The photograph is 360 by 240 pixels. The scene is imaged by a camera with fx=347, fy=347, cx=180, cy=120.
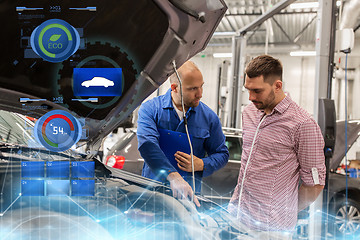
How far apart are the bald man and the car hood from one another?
2.39m

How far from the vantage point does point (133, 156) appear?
3.23 meters

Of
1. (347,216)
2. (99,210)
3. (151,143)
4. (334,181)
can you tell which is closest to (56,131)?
(99,210)

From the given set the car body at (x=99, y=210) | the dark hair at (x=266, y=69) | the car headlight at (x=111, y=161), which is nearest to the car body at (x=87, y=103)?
the car body at (x=99, y=210)

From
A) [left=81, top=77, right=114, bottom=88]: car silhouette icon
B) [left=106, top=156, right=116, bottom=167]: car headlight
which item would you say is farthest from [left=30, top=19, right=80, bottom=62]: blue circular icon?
[left=106, top=156, right=116, bottom=167]: car headlight

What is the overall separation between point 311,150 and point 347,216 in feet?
10.8

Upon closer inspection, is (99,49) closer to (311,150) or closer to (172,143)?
(172,143)

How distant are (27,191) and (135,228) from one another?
394 millimetres

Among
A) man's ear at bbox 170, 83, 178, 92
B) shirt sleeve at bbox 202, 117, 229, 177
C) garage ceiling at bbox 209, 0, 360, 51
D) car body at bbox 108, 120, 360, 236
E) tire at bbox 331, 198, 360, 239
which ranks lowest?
tire at bbox 331, 198, 360, 239

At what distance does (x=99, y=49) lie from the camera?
53.6 inches

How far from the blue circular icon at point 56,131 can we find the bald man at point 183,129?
505 mm

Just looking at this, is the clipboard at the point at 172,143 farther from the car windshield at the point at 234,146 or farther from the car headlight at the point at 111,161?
the car windshield at the point at 234,146

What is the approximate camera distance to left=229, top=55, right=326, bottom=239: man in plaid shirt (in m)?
1.58

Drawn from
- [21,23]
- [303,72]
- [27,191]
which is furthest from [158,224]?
[303,72]

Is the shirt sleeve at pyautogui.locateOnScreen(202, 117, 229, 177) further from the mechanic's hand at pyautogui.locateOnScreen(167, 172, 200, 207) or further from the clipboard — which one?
the mechanic's hand at pyautogui.locateOnScreen(167, 172, 200, 207)
